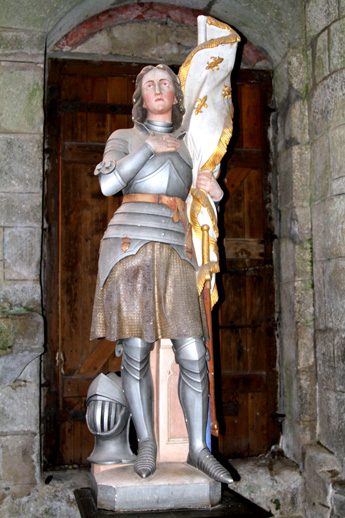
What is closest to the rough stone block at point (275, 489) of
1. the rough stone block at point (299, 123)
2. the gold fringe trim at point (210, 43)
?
the rough stone block at point (299, 123)

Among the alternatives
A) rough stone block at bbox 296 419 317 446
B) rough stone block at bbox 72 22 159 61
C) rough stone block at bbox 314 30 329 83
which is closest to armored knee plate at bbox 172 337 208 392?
rough stone block at bbox 296 419 317 446

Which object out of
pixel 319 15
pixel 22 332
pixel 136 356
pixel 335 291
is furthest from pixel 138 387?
pixel 319 15

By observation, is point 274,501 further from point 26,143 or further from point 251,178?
point 26,143

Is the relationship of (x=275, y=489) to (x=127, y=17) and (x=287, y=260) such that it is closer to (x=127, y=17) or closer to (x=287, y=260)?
(x=287, y=260)

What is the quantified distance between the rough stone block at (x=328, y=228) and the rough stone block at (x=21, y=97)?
1511 millimetres

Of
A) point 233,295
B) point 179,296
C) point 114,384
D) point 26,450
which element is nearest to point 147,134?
point 179,296

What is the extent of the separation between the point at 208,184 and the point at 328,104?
3.15ft

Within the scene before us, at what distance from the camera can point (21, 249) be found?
3127 mm

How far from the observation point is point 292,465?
3.45 m

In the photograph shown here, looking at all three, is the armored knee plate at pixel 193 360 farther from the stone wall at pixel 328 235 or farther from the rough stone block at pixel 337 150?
the rough stone block at pixel 337 150

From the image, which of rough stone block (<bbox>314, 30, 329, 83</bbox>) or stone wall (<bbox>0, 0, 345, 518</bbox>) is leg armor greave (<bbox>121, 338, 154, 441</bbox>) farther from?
rough stone block (<bbox>314, 30, 329, 83</bbox>)

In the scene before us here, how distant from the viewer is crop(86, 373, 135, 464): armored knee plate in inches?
100

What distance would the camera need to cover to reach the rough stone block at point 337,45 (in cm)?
311

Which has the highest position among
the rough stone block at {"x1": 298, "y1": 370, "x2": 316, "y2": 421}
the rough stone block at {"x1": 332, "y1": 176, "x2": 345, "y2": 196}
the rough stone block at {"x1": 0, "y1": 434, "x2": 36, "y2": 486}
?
the rough stone block at {"x1": 332, "y1": 176, "x2": 345, "y2": 196}
